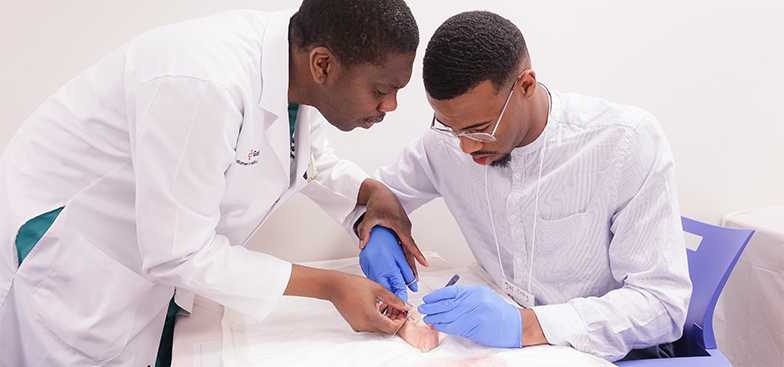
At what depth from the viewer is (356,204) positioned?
5.57 ft

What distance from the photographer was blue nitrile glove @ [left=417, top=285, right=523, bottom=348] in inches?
46.7

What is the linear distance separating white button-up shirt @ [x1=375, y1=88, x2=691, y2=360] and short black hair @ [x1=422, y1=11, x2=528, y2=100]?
0.28 meters

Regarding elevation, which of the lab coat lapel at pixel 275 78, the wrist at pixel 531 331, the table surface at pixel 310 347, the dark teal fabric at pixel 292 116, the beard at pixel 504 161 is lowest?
the table surface at pixel 310 347

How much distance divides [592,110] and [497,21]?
1.25ft

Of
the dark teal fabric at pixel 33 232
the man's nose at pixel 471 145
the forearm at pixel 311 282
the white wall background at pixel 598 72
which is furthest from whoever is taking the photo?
the white wall background at pixel 598 72

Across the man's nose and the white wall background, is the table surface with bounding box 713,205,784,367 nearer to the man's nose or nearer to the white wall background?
the white wall background

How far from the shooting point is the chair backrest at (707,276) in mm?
1460

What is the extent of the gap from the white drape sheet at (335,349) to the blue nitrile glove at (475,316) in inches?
1.3

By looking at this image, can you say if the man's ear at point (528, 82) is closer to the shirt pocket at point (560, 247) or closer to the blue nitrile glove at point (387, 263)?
the shirt pocket at point (560, 247)

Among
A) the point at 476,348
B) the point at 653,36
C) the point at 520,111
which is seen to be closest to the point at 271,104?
the point at 520,111

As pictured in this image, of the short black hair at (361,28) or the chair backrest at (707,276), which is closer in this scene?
the short black hair at (361,28)

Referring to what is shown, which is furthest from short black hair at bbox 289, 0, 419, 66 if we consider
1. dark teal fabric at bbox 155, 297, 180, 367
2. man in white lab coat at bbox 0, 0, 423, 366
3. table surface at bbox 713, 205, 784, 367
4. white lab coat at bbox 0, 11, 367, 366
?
table surface at bbox 713, 205, 784, 367

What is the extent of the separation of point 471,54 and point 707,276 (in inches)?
38.4

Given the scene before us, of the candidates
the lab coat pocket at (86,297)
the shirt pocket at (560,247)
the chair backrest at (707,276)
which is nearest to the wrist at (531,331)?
the shirt pocket at (560,247)
